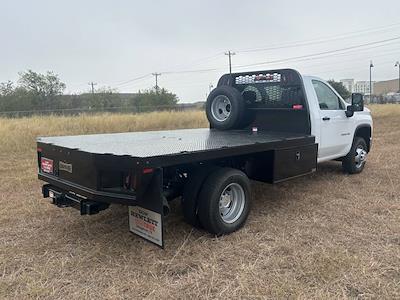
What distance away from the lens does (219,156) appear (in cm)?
392

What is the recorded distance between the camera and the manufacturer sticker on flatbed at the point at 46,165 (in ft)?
13.7

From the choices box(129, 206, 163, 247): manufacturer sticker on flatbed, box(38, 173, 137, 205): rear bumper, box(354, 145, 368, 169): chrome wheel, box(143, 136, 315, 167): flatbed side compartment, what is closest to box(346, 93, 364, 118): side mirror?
box(354, 145, 368, 169): chrome wheel

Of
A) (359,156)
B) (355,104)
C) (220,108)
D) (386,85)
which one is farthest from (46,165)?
(386,85)

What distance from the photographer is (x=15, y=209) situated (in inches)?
203

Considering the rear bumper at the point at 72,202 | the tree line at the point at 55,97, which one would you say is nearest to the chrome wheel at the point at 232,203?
the rear bumper at the point at 72,202

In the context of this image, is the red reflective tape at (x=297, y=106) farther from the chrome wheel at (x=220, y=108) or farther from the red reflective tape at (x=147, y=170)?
the red reflective tape at (x=147, y=170)

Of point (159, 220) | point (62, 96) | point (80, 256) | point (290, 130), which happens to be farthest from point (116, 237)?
point (62, 96)

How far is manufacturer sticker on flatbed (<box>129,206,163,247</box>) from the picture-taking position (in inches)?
135

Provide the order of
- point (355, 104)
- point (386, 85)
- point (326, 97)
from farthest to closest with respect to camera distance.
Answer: point (386, 85)
point (355, 104)
point (326, 97)

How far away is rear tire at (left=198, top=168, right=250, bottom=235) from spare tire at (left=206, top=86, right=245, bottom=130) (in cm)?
201

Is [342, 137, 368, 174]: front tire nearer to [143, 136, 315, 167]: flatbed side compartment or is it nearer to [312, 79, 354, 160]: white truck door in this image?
[312, 79, 354, 160]: white truck door

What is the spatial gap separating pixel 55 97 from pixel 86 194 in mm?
41981

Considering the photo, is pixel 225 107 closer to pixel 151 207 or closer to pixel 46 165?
pixel 46 165

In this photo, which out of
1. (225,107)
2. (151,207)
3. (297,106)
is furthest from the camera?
(225,107)
